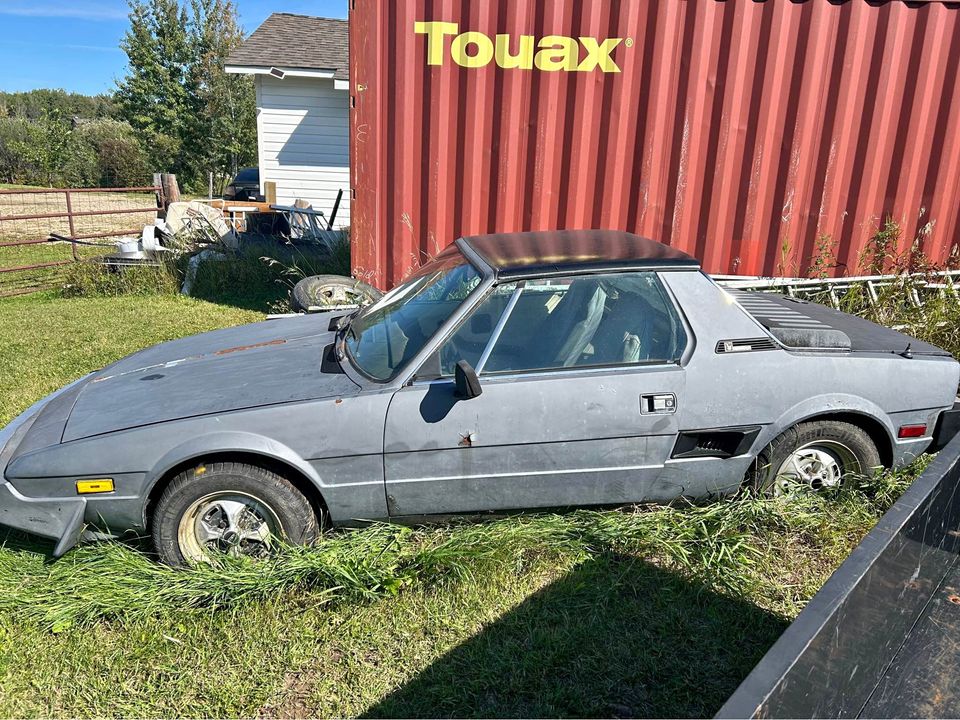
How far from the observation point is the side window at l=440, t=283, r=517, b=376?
10.7 ft

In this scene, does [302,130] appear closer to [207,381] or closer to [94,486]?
[207,381]

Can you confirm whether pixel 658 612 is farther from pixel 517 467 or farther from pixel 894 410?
pixel 894 410

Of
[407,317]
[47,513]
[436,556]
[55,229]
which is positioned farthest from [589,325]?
[55,229]

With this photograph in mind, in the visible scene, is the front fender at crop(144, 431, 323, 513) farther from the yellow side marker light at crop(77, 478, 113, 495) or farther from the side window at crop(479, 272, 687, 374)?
the side window at crop(479, 272, 687, 374)

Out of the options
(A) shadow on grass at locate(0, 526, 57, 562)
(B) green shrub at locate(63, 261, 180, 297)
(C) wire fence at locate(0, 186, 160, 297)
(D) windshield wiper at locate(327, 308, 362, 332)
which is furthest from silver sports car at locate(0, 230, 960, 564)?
(C) wire fence at locate(0, 186, 160, 297)

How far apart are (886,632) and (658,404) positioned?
50.0 inches

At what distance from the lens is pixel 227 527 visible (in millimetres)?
3201

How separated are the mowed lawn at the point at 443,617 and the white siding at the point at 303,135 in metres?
12.1

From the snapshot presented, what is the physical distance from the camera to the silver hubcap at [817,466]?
357cm

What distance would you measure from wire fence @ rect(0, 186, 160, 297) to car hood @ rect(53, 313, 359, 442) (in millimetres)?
7343

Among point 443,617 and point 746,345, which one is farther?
point 746,345

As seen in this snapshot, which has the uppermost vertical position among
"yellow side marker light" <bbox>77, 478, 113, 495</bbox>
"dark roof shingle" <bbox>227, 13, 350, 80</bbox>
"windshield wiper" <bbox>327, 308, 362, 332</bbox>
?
"dark roof shingle" <bbox>227, 13, 350, 80</bbox>

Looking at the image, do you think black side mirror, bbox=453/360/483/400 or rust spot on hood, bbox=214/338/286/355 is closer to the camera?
black side mirror, bbox=453/360/483/400

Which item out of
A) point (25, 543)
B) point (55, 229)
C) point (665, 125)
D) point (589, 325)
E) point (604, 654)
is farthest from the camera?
point (55, 229)
